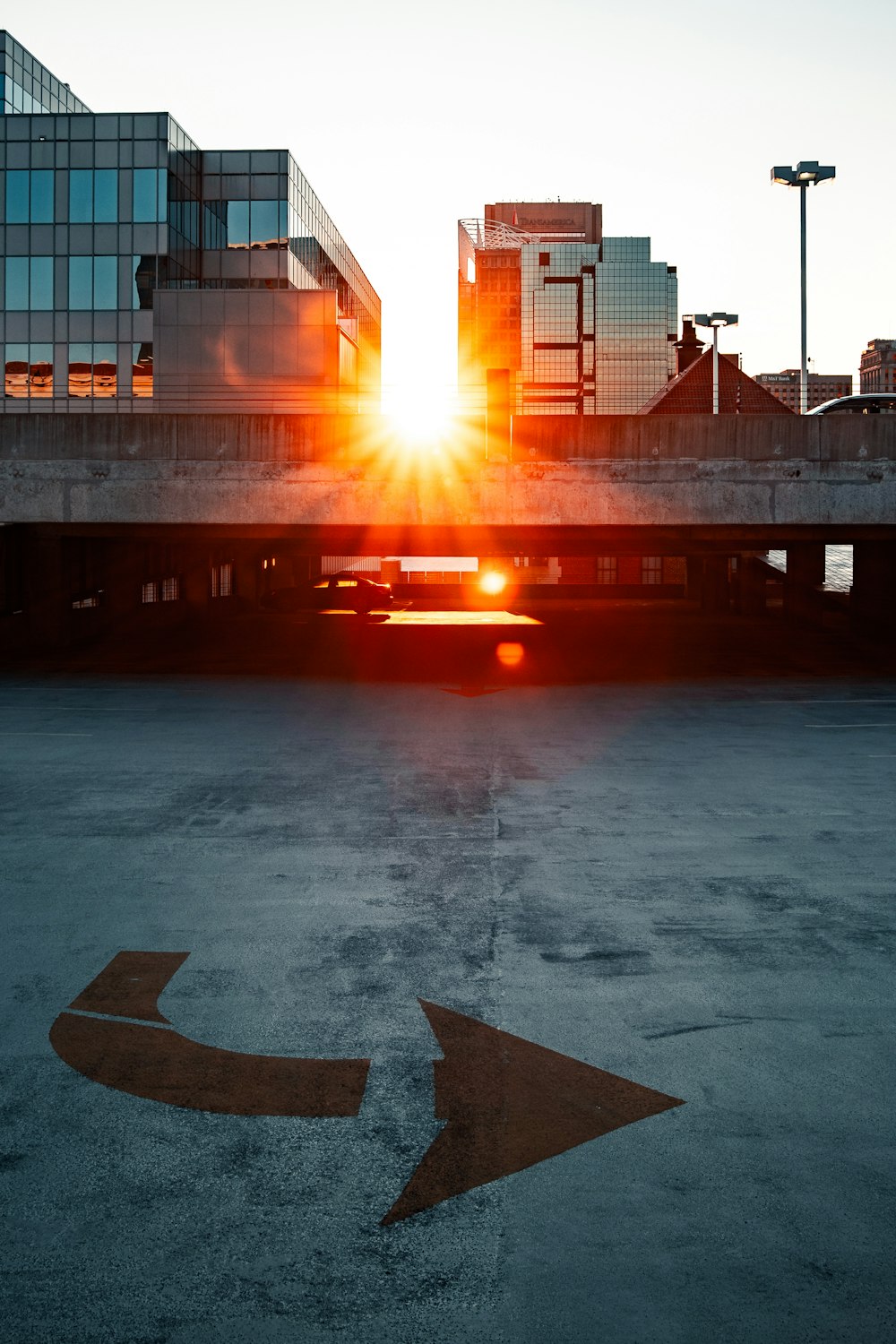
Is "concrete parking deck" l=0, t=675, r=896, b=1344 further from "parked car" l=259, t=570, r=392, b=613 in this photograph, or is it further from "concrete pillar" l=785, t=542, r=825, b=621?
"parked car" l=259, t=570, r=392, b=613

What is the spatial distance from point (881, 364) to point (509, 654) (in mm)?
156435

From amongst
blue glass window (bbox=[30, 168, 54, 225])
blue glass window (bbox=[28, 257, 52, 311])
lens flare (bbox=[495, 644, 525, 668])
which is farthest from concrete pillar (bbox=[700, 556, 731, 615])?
blue glass window (bbox=[30, 168, 54, 225])

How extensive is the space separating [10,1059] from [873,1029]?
5.09 m

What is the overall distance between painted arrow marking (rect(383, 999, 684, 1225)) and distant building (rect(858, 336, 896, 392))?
158 metres

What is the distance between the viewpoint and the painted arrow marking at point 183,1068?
604 cm

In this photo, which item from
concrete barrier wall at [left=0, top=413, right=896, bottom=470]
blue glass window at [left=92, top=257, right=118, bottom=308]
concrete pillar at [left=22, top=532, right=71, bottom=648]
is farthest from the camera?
blue glass window at [left=92, top=257, right=118, bottom=308]

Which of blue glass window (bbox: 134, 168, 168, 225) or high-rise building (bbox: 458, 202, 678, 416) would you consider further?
high-rise building (bbox: 458, 202, 678, 416)

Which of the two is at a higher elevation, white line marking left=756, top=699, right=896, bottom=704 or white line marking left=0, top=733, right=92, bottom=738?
white line marking left=756, top=699, right=896, bottom=704

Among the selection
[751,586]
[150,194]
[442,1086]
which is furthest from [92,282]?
[442,1086]

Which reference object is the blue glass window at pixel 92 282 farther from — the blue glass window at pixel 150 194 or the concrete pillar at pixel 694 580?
the concrete pillar at pixel 694 580

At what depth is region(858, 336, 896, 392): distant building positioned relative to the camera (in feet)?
530

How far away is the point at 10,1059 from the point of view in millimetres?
6527

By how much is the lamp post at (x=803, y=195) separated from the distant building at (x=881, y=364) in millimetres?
130606

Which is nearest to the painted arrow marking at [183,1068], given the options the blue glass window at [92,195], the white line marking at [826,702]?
the white line marking at [826,702]
